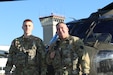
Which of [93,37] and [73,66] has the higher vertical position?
[93,37]

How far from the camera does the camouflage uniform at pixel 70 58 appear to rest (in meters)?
5.53

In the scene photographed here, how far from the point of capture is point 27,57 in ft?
19.1

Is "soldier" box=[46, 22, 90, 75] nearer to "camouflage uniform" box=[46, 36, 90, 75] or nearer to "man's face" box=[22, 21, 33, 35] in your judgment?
"camouflage uniform" box=[46, 36, 90, 75]

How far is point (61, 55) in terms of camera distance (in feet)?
18.7

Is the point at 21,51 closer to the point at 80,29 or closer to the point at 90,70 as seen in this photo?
the point at 90,70

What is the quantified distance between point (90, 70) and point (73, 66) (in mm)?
586

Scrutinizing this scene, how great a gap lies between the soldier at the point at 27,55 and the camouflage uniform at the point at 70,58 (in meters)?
0.19

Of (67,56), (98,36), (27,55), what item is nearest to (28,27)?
(27,55)

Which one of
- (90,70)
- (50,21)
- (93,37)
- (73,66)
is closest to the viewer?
(73,66)

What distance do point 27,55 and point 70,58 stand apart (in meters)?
0.75

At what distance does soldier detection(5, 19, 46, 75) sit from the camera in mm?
5781

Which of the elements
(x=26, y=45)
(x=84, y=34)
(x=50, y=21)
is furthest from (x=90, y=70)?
(x=50, y=21)

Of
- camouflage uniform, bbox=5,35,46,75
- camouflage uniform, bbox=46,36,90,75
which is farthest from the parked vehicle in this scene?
camouflage uniform, bbox=5,35,46,75

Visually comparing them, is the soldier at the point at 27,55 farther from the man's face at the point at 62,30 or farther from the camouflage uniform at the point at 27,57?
the man's face at the point at 62,30
